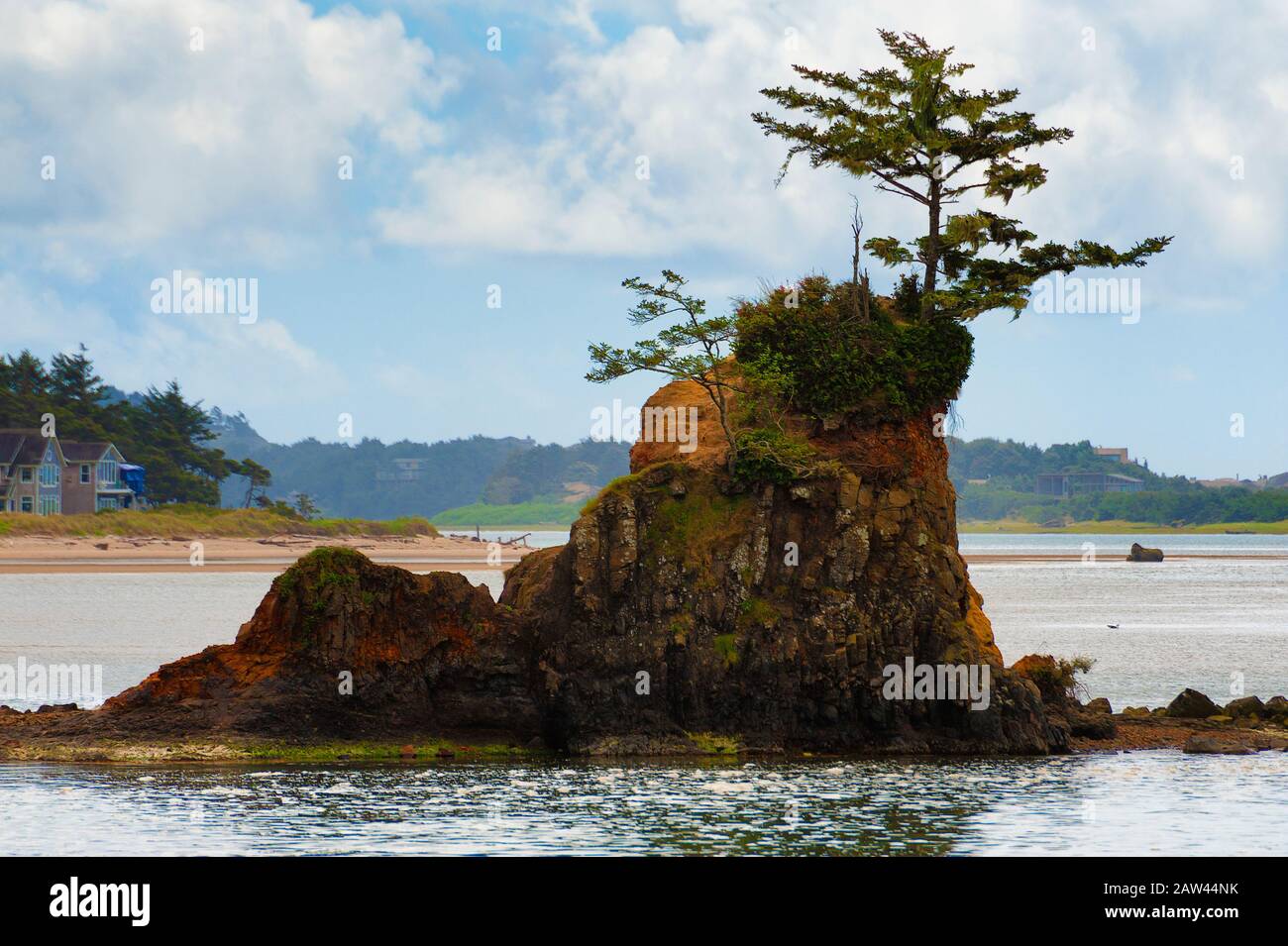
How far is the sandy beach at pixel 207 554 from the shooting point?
4414 inches

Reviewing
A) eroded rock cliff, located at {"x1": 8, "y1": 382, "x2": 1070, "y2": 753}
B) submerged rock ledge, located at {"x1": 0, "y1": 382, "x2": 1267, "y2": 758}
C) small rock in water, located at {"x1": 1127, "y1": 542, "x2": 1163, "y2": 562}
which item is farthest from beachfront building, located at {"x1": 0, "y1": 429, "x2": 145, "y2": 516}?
small rock in water, located at {"x1": 1127, "y1": 542, "x2": 1163, "y2": 562}

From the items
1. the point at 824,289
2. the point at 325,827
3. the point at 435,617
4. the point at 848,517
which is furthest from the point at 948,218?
the point at 325,827

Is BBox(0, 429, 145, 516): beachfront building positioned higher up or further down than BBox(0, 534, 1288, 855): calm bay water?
higher up

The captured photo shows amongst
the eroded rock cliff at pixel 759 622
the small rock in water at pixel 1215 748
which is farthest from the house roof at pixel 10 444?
the small rock in water at pixel 1215 748

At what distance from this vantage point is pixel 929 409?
3688cm

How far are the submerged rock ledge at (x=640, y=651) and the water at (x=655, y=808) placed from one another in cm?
132

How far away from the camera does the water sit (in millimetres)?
24797

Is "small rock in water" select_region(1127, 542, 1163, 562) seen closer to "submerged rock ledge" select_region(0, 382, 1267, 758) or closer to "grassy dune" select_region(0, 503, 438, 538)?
"grassy dune" select_region(0, 503, 438, 538)

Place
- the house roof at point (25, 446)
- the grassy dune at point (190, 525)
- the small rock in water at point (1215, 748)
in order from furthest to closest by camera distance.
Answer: the house roof at point (25, 446) → the grassy dune at point (190, 525) → the small rock in water at point (1215, 748)

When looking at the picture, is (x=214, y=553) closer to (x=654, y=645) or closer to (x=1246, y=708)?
(x=654, y=645)

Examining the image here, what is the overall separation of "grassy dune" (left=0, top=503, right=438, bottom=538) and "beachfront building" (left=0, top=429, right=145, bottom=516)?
3.76 m

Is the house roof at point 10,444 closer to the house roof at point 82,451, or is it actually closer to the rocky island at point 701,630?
the house roof at point 82,451

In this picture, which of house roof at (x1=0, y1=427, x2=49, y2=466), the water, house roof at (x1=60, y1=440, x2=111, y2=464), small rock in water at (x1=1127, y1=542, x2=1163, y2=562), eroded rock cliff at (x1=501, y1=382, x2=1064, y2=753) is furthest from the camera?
small rock in water at (x1=1127, y1=542, x2=1163, y2=562)
